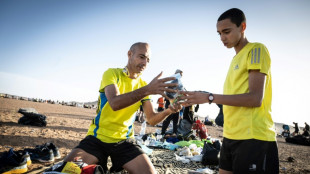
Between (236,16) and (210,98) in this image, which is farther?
(236,16)

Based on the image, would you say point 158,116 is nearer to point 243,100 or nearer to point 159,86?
point 159,86

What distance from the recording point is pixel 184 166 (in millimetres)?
4672

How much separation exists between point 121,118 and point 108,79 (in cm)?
71

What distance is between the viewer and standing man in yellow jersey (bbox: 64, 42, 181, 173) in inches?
91.4

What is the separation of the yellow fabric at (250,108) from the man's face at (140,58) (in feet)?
4.78

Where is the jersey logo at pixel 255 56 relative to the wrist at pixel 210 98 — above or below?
above

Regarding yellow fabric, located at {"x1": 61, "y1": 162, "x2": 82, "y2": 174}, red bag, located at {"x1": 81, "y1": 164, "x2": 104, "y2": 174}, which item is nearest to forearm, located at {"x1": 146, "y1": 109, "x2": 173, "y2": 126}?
red bag, located at {"x1": 81, "y1": 164, "x2": 104, "y2": 174}

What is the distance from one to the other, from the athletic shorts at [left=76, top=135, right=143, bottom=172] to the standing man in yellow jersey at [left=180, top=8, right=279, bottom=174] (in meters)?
1.26

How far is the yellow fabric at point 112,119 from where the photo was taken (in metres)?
2.66

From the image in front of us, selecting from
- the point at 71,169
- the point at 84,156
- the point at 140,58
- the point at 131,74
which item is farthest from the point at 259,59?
the point at 84,156

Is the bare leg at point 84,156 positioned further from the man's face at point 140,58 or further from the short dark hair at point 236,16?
the short dark hair at point 236,16

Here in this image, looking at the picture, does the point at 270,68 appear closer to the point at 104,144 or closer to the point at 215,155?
the point at 104,144

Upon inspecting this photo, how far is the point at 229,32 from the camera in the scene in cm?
216

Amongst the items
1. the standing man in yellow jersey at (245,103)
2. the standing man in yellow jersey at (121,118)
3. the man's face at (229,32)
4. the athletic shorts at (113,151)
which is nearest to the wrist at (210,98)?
the standing man in yellow jersey at (245,103)
